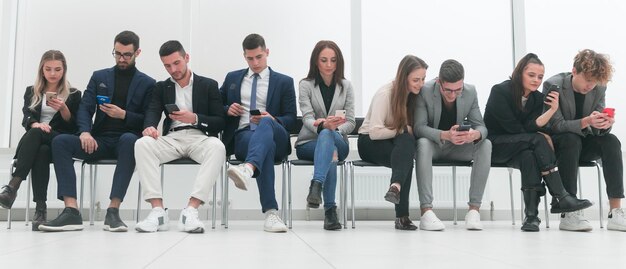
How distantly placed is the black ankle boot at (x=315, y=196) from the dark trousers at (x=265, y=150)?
0.72ft

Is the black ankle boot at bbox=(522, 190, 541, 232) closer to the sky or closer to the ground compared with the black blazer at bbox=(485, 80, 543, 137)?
closer to the ground

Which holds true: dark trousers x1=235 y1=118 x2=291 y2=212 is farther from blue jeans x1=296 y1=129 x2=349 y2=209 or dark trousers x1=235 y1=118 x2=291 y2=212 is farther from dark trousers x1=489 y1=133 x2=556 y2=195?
dark trousers x1=489 y1=133 x2=556 y2=195

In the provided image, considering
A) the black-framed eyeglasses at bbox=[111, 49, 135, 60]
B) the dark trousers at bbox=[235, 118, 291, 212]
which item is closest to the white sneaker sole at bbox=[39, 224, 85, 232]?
the dark trousers at bbox=[235, 118, 291, 212]

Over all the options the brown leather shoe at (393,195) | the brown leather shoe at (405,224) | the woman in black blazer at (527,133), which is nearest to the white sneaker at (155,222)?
the brown leather shoe at (393,195)

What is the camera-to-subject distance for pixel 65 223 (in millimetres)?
2854

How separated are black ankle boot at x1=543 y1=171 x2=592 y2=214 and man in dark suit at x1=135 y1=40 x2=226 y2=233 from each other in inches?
62.7

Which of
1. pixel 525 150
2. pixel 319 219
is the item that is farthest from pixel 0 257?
pixel 319 219

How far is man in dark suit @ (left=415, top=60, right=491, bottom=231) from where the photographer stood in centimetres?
314

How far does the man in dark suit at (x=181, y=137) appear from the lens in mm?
2896

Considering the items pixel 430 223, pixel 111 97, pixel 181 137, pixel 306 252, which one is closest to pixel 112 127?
pixel 111 97

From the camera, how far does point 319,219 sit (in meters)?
4.73

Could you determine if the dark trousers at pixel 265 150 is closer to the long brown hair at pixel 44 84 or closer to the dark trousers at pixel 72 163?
the dark trousers at pixel 72 163

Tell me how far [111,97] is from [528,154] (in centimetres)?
217

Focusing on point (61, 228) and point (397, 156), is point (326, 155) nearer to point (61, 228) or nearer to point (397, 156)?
point (397, 156)
